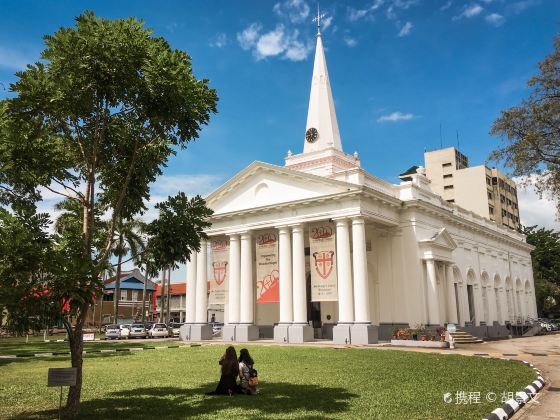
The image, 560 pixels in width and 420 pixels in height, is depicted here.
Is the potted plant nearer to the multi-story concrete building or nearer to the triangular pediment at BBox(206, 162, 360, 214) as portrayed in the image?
the triangular pediment at BBox(206, 162, 360, 214)

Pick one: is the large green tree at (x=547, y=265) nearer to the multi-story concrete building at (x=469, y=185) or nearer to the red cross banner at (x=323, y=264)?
the multi-story concrete building at (x=469, y=185)

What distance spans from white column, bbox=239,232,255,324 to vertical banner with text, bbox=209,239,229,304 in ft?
4.89

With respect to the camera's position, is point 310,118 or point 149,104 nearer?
point 149,104

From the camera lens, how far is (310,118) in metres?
39.6

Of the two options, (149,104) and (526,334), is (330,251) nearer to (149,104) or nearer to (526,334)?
(149,104)

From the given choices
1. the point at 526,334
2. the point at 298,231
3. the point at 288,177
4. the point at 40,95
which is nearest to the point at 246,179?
the point at 288,177

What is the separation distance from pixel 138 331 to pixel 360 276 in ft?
80.3

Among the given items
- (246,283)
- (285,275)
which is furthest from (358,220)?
(246,283)

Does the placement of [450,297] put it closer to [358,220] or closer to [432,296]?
[432,296]

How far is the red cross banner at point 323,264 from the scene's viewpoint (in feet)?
97.2

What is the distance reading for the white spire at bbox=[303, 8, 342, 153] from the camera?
38.6m

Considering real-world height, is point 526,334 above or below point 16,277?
below

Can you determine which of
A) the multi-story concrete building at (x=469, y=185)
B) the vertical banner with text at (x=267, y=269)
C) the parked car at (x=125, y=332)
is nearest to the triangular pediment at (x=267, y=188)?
the vertical banner with text at (x=267, y=269)

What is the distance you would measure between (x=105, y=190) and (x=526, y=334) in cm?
4470
